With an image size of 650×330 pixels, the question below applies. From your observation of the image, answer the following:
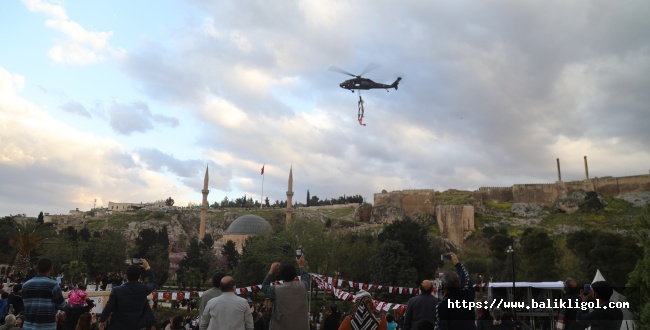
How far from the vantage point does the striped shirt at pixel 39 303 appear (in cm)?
486

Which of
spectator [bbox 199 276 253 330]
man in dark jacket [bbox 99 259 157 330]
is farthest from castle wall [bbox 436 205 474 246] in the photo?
man in dark jacket [bbox 99 259 157 330]

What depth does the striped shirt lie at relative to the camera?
4.86 m

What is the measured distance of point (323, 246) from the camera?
122ft

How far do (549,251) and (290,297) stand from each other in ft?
113

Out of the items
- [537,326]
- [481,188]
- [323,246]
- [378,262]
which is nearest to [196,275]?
[323,246]

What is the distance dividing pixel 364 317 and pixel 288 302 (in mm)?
917

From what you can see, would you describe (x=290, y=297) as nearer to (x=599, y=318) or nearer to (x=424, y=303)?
(x=424, y=303)

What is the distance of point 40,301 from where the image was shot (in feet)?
16.1

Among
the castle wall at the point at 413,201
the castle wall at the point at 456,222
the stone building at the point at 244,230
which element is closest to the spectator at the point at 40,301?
the stone building at the point at 244,230

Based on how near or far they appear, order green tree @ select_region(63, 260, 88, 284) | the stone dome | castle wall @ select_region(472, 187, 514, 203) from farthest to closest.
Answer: castle wall @ select_region(472, 187, 514, 203) < the stone dome < green tree @ select_region(63, 260, 88, 284)

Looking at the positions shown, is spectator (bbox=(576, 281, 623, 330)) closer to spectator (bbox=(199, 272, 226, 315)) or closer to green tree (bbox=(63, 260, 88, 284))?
spectator (bbox=(199, 272, 226, 315))

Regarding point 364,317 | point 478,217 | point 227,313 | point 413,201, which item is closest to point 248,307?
point 227,313

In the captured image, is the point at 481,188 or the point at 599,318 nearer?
the point at 599,318

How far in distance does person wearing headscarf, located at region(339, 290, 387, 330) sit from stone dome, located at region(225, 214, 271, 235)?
69.3m
